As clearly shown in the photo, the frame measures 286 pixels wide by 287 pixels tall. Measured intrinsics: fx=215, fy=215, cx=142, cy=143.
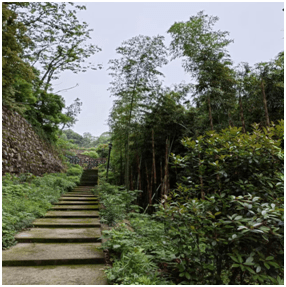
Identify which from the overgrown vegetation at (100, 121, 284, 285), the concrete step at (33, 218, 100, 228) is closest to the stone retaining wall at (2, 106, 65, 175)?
the concrete step at (33, 218, 100, 228)

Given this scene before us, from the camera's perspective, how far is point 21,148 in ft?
23.3

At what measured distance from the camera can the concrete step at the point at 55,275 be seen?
2064 mm

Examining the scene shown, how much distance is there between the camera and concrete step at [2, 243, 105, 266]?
244 cm

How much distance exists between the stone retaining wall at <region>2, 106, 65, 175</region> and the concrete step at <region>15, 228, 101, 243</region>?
121 inches

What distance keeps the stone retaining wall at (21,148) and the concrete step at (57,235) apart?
10.1 ft

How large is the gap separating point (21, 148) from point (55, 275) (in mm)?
5931

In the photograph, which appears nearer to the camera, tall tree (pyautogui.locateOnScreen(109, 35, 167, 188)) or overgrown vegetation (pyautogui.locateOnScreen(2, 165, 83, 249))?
overgrown vegetation (pyautogui.locateOnScreen(2, 165, 83, 249))

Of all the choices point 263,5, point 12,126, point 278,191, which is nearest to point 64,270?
point 278,191

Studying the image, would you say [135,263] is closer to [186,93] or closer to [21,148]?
[186,93]

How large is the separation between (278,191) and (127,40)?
6416 mm

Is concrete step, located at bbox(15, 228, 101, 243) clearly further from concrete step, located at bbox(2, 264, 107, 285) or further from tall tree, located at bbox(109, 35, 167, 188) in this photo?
tall tree, located at bbox(109, 35, 167, 188)

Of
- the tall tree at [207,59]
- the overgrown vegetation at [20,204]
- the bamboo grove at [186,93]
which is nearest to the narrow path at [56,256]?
the overgrown vegetation at [20,204]

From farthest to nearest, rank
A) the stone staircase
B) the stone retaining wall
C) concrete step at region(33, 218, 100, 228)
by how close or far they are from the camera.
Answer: the stone staircase
the stone retaining wall
concrete step at region(33, 218, 100, 228)

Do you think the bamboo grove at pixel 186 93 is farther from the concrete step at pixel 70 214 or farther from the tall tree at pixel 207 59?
the concrete step at pixel 70 214
